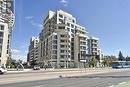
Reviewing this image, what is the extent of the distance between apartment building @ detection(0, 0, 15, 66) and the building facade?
69.4ft

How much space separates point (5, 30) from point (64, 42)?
34788mm

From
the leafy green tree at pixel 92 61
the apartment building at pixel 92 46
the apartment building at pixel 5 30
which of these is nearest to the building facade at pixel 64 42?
the leafy green tree at pixel 92 61

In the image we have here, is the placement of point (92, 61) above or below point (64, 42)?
below

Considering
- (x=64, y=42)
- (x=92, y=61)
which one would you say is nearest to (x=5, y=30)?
(x=64, y=42)

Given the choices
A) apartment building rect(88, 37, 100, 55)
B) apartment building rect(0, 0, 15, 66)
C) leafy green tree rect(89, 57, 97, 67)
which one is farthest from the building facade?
apartment building rect(0, 0, 15, 66)

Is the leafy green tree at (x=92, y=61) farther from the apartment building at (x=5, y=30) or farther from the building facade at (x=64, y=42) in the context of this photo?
the apartment building at (x=5, y=30)

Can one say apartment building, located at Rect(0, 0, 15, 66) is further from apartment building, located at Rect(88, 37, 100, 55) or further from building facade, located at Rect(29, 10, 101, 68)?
apartment building, located at Rect(88, 37, 100, 55)

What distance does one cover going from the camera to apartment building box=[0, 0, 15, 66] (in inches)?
3839

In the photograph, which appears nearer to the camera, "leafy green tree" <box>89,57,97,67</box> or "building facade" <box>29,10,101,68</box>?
"building facade" <box>29,10,101,68</box>

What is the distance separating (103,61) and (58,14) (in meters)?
50.6

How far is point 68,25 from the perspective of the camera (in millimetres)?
135125

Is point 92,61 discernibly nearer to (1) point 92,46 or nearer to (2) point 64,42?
(1) point 92,46

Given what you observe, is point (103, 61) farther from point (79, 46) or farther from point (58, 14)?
point (58, 14)

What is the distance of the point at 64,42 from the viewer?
126 meters
